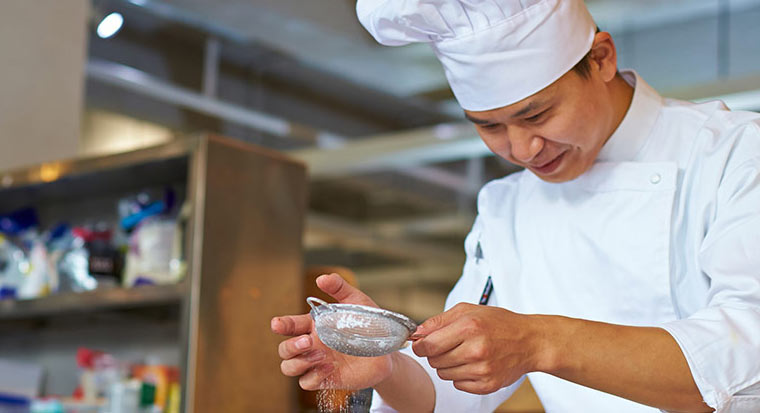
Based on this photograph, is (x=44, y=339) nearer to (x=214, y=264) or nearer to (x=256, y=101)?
(x=214, y=264)

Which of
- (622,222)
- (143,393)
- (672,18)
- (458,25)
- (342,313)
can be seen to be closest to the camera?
(342,313)

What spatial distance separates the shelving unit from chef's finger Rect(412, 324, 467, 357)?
1145mm

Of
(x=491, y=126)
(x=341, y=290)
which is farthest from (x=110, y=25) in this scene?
(x=341, y=290)

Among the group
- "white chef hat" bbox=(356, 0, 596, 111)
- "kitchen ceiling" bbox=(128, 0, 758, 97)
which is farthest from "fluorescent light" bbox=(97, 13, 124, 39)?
"white chef hat" bbox=(356, 0, 596, 111)

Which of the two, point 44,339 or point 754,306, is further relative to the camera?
point 44,339

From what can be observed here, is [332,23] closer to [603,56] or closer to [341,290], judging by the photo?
[603,56]

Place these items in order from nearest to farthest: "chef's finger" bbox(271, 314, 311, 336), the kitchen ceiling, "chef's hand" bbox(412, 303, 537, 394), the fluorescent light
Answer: "chef's hand" bbox(412, 303, 537, 394) → "chef's finger" bbox(271, 314, 311, 336) → the fluorescent light → the kitchen ceiling

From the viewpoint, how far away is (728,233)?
3.28 ft

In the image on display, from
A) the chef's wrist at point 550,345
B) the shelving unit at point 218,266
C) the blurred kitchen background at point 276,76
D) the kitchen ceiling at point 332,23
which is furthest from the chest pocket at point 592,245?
the kitchen ceiling at point 332,23

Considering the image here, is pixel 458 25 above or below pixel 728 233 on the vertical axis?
above

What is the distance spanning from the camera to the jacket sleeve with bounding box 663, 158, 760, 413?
0.90 meters

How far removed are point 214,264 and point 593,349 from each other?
1.20 metres

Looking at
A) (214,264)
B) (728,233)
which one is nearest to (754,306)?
(728,233)

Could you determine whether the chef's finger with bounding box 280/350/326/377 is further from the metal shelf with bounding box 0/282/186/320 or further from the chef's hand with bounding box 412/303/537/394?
the metal shelf with bounding box 0/282/186/320
